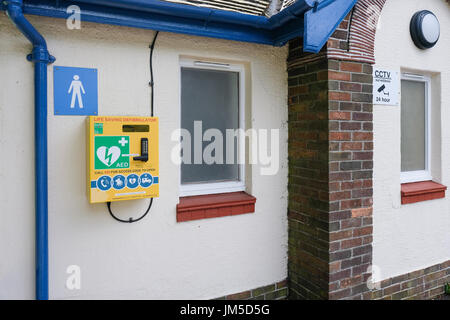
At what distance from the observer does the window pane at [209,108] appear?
336cm

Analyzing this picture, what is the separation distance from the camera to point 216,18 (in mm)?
2971

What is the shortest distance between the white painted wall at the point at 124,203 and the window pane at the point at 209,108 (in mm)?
194

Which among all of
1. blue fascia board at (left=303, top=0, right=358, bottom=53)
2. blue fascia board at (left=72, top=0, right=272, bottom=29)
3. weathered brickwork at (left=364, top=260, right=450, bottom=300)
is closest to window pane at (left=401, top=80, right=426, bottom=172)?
weathered brickwork at (left=364, top=260, right=450, bottom=300)

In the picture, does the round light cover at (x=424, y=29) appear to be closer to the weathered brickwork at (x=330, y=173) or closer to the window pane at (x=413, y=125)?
the window pane at (x=413, y=125)

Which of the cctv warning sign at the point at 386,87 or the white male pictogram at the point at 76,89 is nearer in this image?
the white male pictogram at the point at 76,89

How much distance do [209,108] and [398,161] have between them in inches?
88.7

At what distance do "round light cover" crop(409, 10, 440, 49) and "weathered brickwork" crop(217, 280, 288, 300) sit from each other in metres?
3.23

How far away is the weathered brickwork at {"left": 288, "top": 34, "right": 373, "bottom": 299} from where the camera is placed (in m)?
3.27

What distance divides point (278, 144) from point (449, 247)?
2.88 meters

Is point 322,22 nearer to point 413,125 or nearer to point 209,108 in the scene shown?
point 209,108

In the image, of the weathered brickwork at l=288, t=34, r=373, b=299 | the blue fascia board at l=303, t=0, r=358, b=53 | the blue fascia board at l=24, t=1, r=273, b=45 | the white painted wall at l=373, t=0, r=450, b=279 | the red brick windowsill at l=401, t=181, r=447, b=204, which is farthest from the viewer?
the red brick windowsill at l=401, t=181, r=447, b=204

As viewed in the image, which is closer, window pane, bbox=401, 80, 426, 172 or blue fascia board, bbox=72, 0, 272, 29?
blue fascia board, bbox=72, 0, 272, 29

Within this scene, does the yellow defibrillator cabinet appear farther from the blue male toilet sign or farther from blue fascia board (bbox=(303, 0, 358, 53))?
blue fascia board (bbox=(303, 0, 358, 53))

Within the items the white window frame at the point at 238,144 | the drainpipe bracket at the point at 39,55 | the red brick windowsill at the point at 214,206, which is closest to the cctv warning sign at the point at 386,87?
the white window frame at the point at 238,144
